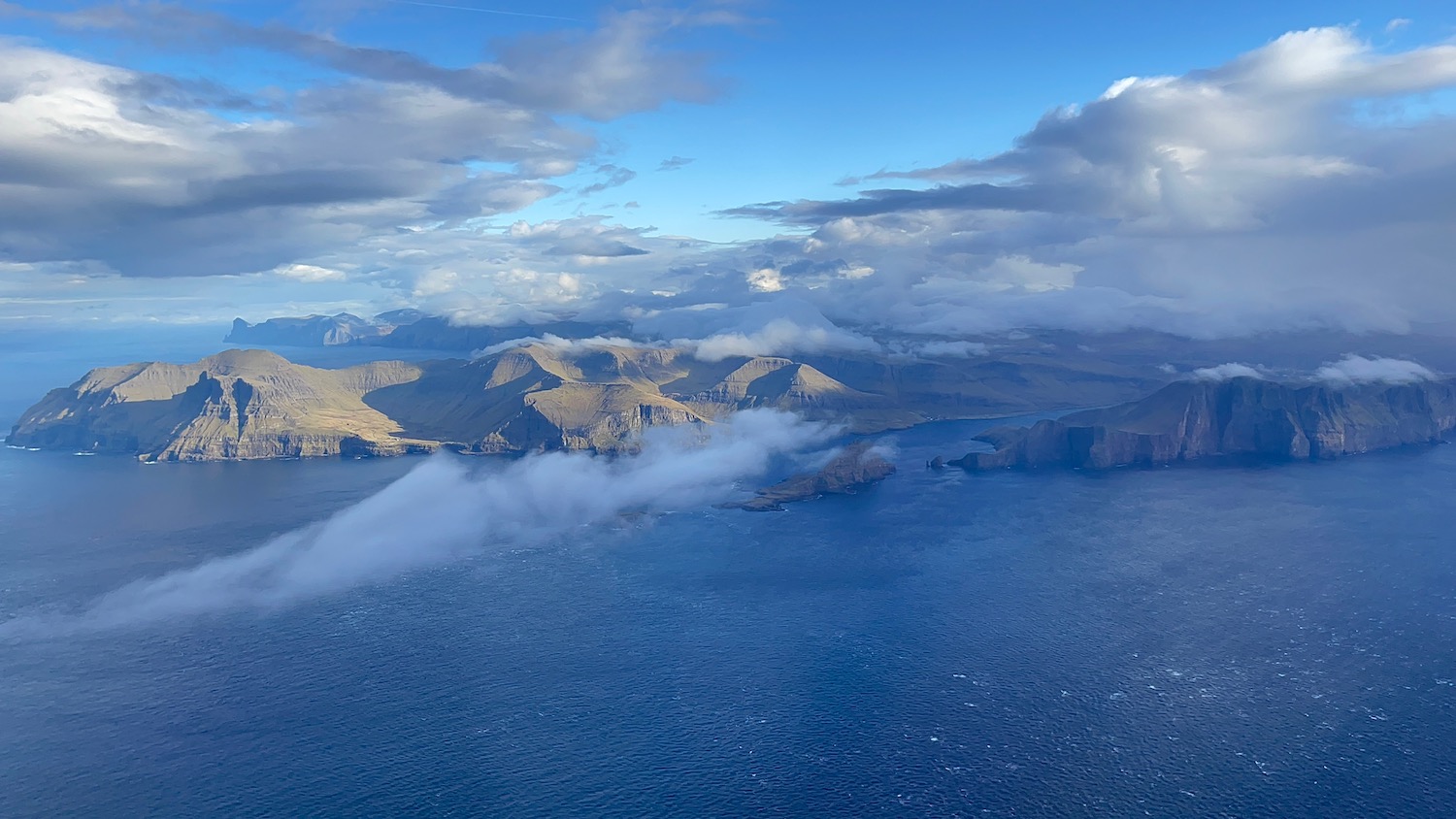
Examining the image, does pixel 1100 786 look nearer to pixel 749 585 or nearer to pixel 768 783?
pixel 768 783

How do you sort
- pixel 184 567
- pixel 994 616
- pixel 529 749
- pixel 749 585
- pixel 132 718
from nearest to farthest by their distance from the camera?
pixel 529 749, pixel 132 718, pixel 994 616, pixel 749 585, pixel 184 567

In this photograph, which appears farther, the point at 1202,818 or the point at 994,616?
the point at 994,616

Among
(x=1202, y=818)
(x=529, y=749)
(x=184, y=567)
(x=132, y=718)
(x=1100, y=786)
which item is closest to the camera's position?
(x=1202, y=818)

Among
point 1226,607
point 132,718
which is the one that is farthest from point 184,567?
point 1226,607

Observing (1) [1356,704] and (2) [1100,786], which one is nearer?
(2) [1100,786]

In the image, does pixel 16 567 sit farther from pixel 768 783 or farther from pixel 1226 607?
pixel 1226 607

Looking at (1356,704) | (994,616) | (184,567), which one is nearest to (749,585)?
(994,616)
